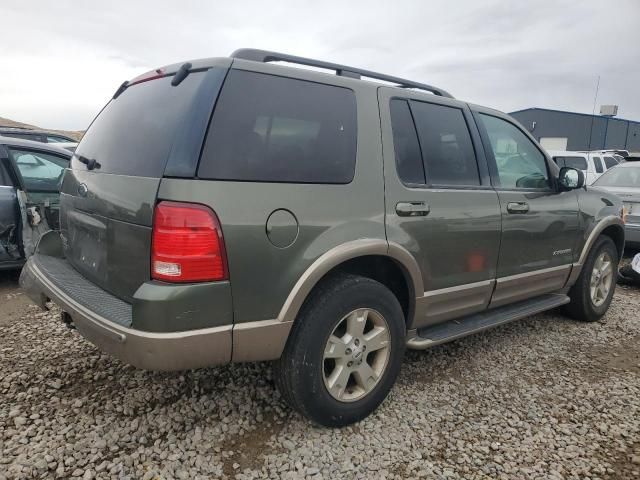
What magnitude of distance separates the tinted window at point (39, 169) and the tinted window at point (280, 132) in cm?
346

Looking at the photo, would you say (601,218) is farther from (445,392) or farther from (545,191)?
(445,392)

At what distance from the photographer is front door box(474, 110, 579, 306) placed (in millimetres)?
3213

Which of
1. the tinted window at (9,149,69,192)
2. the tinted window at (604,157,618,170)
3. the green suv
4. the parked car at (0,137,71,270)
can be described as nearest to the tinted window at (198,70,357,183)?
the green suv

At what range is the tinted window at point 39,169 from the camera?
475 centimetres

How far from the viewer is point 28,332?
3586 mm

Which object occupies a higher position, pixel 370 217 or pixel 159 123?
pixel 159 123

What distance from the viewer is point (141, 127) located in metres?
2.30

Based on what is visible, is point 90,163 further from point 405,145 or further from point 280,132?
point 405,145

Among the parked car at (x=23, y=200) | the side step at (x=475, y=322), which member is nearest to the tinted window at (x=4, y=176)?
the parked car at (x=23, y=200)

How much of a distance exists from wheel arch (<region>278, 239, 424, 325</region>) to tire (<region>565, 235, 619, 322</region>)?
7.34 feet

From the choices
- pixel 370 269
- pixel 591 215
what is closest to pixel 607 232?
pixel 591 215

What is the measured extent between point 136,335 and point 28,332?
2277 mm

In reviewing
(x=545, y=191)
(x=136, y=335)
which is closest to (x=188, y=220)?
(x=136, y=335)

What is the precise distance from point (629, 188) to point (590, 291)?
12.2ft
